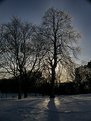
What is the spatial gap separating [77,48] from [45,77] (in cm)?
545

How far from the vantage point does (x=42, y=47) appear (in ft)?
118

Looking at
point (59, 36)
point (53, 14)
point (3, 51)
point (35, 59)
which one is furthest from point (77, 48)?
point (3, 51)

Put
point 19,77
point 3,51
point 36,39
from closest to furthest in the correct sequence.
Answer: point 36,39
point 3,51
point 19,77

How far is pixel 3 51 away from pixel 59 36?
11.1m

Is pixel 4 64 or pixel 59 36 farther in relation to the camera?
pixel 4 64

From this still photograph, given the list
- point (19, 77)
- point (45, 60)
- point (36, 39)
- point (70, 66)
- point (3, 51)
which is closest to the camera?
point (70, 66)

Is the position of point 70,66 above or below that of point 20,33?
below

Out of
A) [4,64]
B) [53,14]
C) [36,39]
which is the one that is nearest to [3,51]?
[4,64]

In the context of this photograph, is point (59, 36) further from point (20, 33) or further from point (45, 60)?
point (20, 33)

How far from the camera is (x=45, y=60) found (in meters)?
35.9

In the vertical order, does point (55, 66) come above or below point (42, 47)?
below

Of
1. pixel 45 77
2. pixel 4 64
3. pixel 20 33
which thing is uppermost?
pixel 20 33

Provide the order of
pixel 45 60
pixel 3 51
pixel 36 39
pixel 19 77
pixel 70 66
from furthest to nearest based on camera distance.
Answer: pixel 19 77 < pixel 3 51 < pixel 36 39 < pixel 45 60 < pixel 70 66

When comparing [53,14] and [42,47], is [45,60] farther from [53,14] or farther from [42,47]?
[53,14]
